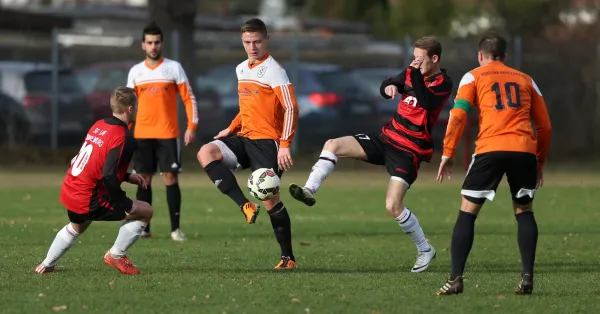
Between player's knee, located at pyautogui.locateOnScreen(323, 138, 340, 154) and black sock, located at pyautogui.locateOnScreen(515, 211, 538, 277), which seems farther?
player's knee, located at pyautogui.locateOnScreen(323, 138, 340, 154)

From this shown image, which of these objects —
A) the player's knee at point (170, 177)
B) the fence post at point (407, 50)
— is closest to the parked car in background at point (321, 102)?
the fence post at point (407, 50)

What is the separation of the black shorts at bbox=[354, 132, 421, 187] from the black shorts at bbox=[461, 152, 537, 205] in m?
1.68

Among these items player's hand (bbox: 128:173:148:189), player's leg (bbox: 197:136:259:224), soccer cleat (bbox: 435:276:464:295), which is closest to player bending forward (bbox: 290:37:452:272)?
player's leg (bbox: 197:136:259:224)

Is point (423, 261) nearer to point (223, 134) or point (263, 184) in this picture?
point (263, 184)

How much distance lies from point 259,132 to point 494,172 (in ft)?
8.31

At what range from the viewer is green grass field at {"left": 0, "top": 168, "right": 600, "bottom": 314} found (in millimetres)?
9133

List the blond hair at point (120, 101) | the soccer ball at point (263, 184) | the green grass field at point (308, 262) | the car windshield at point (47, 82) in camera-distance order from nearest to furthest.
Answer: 1. the green grass field at point (308, 262)
2. the blond hair at point (120, 101)
3. the soccer ball at point (263, 184)
4. the car windshield at point (47, 82)

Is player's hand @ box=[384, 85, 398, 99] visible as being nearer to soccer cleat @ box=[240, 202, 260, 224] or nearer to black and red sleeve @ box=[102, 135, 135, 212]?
soccer cleat @ box=[240, 202, 260, 224]

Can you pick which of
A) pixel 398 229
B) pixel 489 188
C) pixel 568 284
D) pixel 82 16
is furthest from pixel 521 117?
pixel 82 16

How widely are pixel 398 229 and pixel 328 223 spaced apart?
978mm

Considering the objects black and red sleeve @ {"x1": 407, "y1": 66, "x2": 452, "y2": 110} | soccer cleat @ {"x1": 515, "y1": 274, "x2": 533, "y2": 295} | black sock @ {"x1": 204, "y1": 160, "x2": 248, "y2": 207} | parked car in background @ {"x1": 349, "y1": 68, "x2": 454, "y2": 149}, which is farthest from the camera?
parked car in background @ {"x1": 349, "y1": 68, "x2": 454, "y2": 149}

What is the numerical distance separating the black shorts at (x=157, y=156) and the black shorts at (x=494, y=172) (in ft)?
16.4

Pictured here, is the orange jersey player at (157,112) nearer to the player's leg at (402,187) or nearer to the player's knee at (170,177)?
the player's knee at (170,177)

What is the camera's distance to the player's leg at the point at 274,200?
11180 millimetres
